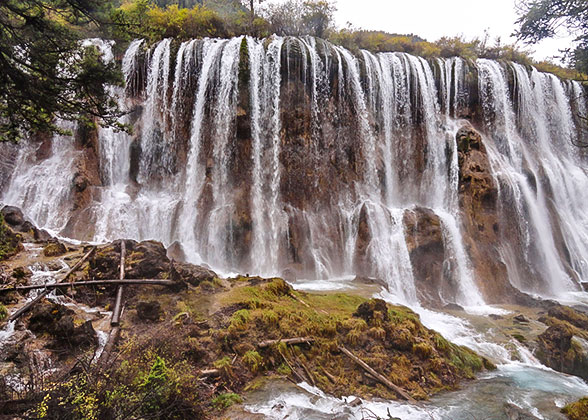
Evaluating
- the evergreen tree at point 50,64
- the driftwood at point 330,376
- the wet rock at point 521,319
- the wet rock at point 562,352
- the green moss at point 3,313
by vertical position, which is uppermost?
the evergreen tree at point 50,64

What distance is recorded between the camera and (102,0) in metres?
5.47

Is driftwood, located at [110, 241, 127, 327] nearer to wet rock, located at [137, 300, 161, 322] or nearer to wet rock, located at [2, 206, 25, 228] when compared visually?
wet rock, located at [137, 300, 161, 322]

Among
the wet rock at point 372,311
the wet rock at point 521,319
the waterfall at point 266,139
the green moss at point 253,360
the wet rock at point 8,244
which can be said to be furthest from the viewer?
the waterfall at point 266,139

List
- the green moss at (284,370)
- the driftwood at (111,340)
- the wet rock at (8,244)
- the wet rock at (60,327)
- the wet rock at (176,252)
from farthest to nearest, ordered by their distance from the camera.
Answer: the wet rock at (176,252)
the wet rock at (8,244)
the green moss at (284,370)
the wet rock at (60,327)
the driftwood at (111,340)

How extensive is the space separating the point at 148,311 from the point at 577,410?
7.50 metres

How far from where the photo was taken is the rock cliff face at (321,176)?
16.8 metres

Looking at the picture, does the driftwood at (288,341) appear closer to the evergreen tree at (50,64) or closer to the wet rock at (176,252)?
the evergreen tree at (50,64)

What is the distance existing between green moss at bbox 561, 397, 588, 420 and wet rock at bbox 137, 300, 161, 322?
7203 mm

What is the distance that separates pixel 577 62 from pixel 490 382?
9045 millimetres

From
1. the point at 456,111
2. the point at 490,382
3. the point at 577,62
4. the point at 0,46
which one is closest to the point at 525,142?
the point at 456,111

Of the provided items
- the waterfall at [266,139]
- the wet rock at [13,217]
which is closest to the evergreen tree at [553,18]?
the waterfall at [266,139]

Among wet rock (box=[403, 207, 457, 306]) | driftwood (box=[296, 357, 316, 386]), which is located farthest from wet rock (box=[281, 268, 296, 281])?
driftwood (box=[296, 357, 316, 386])

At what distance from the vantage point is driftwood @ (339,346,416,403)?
5.76 m

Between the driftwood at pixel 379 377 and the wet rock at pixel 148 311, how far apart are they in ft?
11.4
